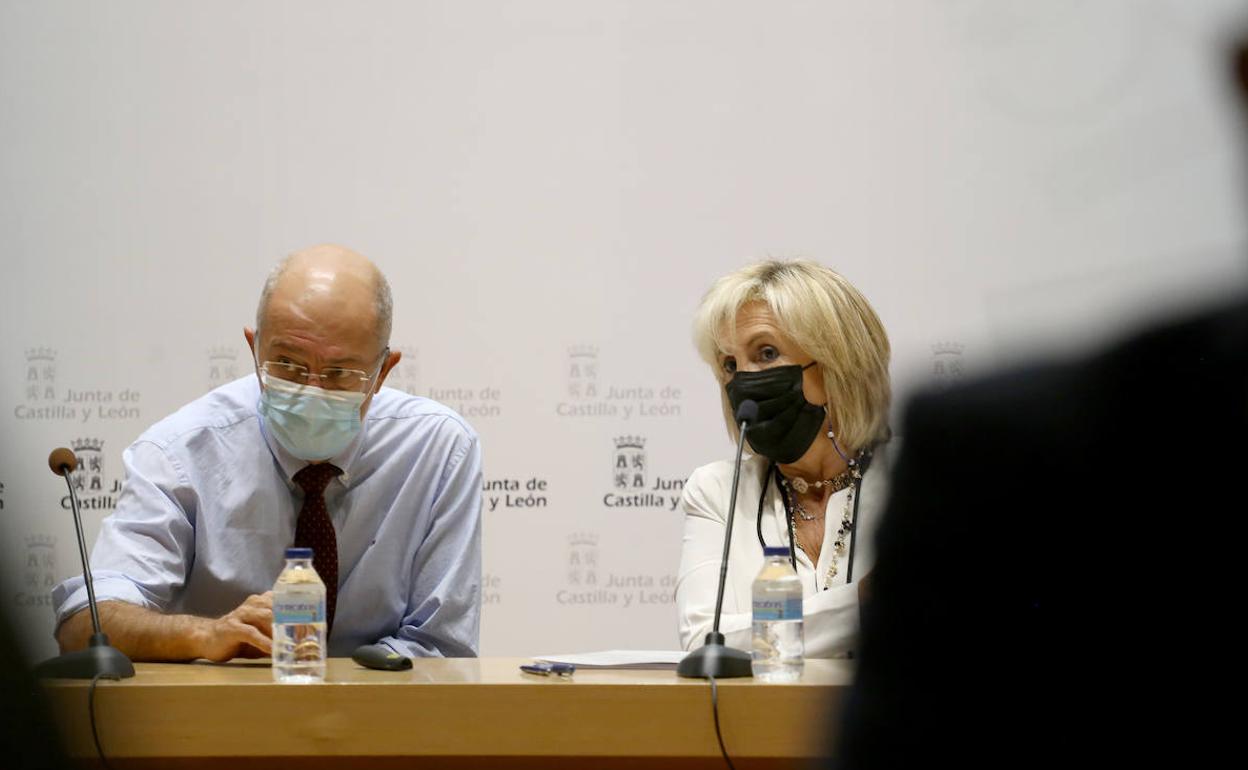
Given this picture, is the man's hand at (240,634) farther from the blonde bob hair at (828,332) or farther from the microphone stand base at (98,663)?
the blonde bob hair at (828,332)

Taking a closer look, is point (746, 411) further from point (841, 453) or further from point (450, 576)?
point (450, 576)

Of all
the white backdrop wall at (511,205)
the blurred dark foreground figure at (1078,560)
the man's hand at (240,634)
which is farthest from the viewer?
the white backdrop wall at (511,205)

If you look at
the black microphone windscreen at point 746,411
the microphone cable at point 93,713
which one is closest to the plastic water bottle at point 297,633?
the microphone cable at point 93,713

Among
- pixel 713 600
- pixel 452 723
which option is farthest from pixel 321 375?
pixel 452 723

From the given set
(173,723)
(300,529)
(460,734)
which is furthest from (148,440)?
(460,734)

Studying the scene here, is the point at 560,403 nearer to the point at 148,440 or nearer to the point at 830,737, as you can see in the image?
the point at 148,440

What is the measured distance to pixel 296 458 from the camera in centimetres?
A: 270

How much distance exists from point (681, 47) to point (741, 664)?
2.11 meters

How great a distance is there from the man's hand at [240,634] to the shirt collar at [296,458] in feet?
1.72

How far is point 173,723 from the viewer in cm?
181

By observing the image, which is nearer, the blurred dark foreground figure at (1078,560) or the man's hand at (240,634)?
the blurred dark foreground figure at (1078,560)

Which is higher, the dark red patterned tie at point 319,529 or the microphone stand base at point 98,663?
the dark red patterned tie at point 319,529

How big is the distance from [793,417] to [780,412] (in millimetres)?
28

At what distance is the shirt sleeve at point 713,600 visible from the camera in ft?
7.81
